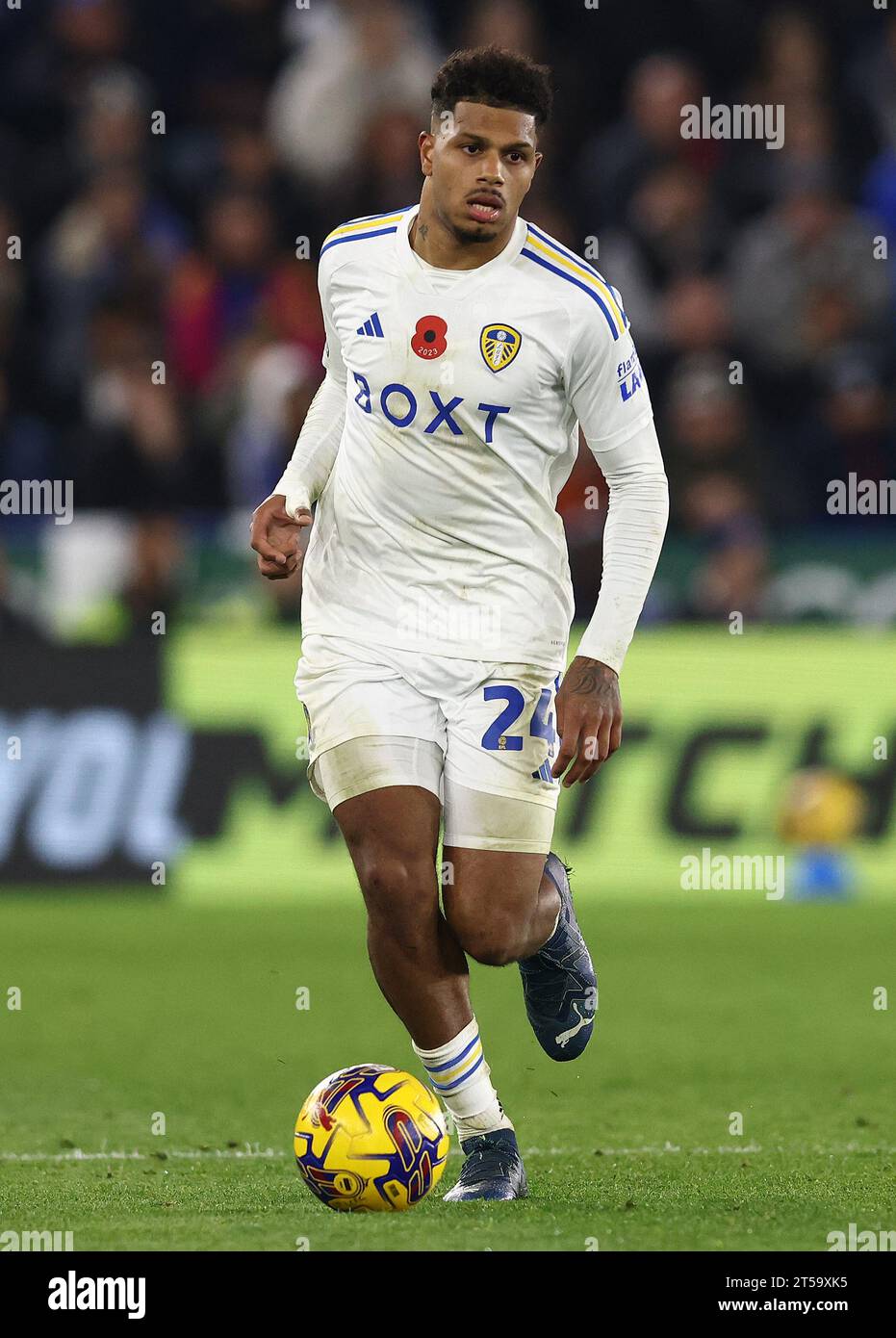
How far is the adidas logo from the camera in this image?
18.2ft

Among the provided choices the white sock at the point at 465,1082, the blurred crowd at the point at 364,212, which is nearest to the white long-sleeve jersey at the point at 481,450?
the white sock at the point at 465,1082

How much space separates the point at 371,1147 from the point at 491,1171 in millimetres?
361

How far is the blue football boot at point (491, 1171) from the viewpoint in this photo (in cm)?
536

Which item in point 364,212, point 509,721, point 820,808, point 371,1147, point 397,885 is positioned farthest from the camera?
point 364,212

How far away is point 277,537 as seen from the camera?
5.38m

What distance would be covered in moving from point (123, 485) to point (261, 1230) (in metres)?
8.78

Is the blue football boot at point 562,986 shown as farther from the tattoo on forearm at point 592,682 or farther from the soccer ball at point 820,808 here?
the soccer ball at point 820,808

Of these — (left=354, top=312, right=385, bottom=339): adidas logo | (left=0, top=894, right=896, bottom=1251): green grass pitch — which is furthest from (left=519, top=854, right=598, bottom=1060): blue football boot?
(left=354, top=312, right=385, bottom=339): adidas logo

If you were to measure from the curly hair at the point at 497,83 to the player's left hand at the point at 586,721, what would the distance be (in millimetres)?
1358

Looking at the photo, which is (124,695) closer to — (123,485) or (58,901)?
(58,901)

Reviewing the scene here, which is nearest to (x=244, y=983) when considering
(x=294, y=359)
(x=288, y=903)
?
(x=288, y=903)

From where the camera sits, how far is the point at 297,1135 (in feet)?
17.4

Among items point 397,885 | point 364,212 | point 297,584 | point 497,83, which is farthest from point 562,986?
point 364,212

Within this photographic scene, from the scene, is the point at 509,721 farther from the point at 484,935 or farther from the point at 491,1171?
the point at 491,1171
